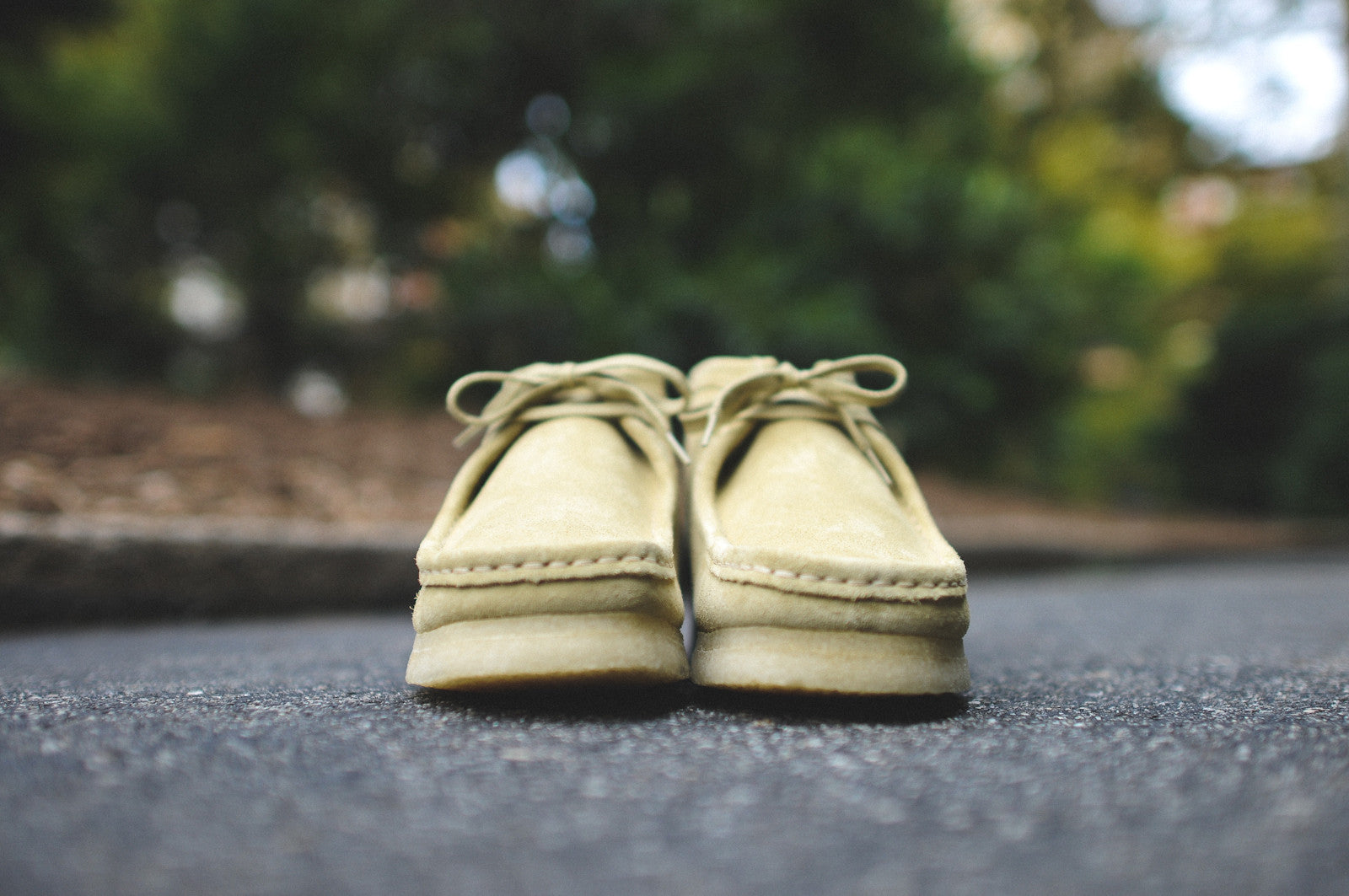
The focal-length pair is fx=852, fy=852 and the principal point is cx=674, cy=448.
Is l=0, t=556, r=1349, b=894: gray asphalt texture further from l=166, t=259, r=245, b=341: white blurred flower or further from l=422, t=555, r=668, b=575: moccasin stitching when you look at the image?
l=166, t=259, r=245, b=341: white blurred flower

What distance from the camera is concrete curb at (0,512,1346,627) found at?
1.68m

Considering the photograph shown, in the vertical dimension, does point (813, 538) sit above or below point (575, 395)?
below

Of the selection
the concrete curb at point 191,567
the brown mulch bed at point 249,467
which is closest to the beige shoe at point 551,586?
the concrete curb at point 191,567

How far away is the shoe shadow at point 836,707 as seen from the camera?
2.85ft

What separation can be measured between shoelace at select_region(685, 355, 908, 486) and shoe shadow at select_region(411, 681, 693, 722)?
0.38 meters

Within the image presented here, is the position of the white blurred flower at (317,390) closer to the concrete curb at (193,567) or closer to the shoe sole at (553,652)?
the concrete curb at (193,567)

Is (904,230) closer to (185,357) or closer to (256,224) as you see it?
(256,224)

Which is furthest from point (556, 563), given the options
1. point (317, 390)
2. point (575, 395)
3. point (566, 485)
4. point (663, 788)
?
point (317, 390)

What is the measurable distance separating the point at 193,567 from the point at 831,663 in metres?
1.58

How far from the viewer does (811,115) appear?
504 cm

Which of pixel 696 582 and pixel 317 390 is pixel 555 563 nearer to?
pixel 696 582

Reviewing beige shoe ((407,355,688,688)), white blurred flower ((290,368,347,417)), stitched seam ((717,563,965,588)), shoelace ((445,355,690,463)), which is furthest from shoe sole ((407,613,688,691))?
white blurred flower ((290,368,347,417))

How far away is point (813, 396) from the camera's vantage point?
3.98ft

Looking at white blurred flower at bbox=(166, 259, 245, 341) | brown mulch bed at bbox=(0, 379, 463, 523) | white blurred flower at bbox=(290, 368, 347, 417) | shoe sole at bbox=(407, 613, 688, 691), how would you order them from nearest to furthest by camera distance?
shoe sole at bbox=(407, 613, 688, 691), brown mulch bed at bbox=(0, 379, 463, 523), white blurred flower at bbox=(166, 259, 245, 341), white blurred flower at bbox=(290, 368, 347, 417)
